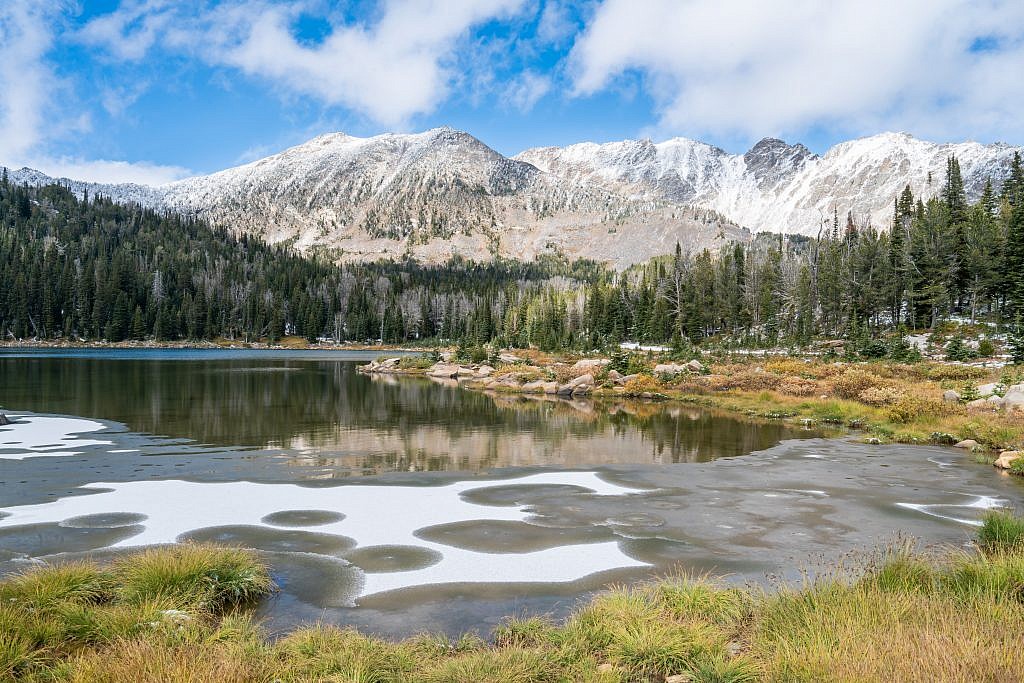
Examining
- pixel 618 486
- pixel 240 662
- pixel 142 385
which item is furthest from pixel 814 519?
pixel 142 385

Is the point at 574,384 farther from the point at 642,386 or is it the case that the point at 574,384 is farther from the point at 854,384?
the point at 854,384

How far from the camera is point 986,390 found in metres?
28.4

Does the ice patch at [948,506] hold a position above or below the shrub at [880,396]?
below

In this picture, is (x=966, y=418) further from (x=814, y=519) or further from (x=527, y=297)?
(x=527, y=297)

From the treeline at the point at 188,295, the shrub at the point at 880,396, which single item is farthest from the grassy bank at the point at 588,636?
the treeline at the point at 188,295

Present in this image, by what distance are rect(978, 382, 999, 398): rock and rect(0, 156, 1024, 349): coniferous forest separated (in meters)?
20.9

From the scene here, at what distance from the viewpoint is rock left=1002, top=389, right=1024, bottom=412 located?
24234 millimetres

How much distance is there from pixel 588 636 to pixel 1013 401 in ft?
85.9

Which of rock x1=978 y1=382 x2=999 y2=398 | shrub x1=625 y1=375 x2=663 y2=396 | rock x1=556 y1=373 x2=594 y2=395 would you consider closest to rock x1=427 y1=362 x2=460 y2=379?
rock x1=556 y1=373 x2=594 y2=395

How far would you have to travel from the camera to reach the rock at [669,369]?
1841 inches

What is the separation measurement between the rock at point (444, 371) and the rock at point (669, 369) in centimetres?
2102

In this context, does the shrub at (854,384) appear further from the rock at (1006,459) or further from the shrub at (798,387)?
the rock at (1006,459)

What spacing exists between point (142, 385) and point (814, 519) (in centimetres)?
4561

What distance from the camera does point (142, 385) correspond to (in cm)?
4478
